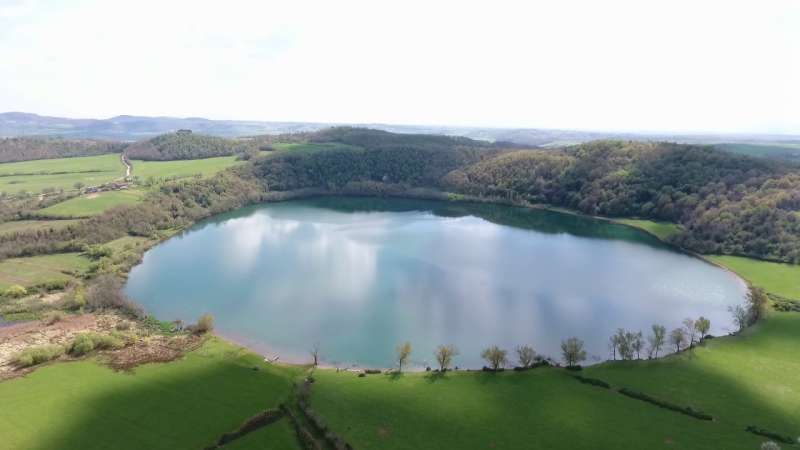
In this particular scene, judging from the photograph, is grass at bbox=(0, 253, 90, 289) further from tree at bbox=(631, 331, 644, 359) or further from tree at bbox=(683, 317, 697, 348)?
tree at bbox=(683, 317, 697, 348)

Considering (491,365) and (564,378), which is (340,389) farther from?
(564,378)

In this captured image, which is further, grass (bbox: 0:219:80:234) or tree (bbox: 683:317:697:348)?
grass (bbox: 0:219:80:234)

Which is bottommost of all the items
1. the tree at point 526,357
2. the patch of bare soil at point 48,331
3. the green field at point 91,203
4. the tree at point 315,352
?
the patch of bare soil at point 48,331

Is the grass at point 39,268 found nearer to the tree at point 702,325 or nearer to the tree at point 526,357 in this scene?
the tree at point 526,357

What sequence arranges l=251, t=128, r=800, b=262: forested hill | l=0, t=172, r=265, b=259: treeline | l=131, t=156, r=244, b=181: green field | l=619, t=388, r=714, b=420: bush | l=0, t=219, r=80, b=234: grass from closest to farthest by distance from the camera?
1. l=619, t=388, r=714, b=420: bush
2. l=0, t=172, r=265, b=259: treeline
3. l=0, t=219, r=80, b=234: grass
4. l=251, t=128, r=800, b=262: forested hill
5. l=131, t=156, r=244, b=181: green field

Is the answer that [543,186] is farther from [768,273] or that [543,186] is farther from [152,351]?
[152,351]

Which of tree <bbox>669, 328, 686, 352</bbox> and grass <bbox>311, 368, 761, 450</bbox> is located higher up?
tree <bbox>669, 328, 686, 352</bbox>

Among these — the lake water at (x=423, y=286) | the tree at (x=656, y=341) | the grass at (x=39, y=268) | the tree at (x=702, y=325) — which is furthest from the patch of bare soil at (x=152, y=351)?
the tree at (x=702, y=325)

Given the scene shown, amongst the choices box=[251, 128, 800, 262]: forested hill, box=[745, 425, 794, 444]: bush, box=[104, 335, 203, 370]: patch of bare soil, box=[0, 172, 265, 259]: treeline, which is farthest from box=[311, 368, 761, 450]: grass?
box=[0, 172, 265, 259]: treeline
